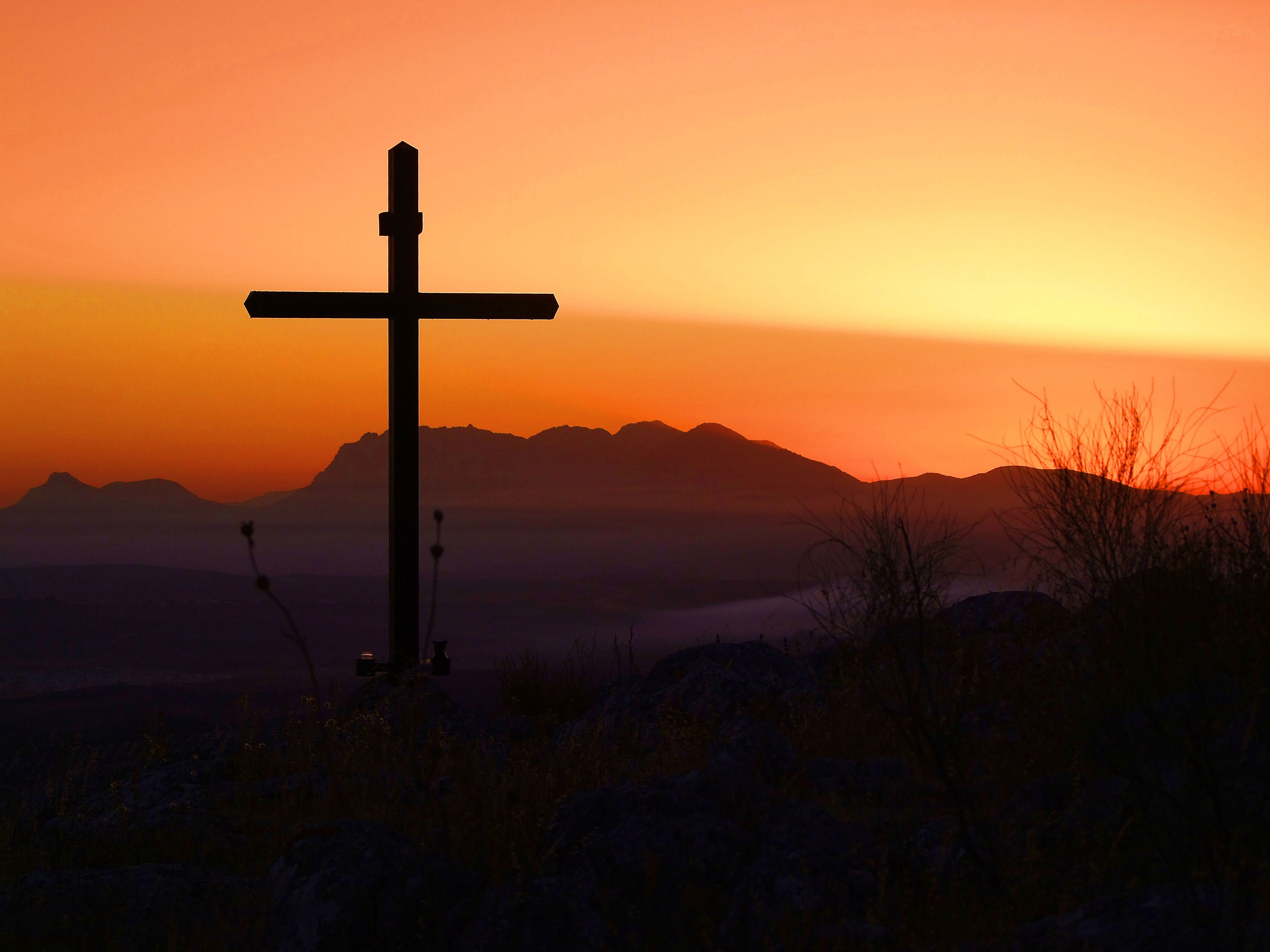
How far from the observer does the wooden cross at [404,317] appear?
9977 millimetres

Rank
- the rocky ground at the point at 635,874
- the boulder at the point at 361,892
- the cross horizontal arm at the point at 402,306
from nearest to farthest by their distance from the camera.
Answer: the rocky ground at the point at 635,874, the boulder at the point at 361,892, the cross horizontal arm at the point at 402,306

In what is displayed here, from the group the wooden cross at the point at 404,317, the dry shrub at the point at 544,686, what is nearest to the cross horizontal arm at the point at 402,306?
the wooden cross at the point at 404,317

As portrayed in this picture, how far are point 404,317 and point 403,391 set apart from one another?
69 centimetres

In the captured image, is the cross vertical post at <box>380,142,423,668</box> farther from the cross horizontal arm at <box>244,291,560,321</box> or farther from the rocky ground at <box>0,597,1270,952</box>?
the rocky ground at <box>0,597,1270,952</box>

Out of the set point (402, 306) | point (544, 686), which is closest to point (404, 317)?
point (402, 306)

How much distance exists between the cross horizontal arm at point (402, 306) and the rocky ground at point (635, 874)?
4.93 m

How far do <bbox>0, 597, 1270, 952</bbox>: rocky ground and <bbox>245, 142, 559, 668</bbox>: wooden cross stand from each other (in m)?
3.81

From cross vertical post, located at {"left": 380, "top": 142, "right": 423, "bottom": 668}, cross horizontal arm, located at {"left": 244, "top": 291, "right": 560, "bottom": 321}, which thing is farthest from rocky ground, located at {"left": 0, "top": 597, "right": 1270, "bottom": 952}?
cross horizontal arm, located at {"left": 244, "top": 291, "right": 560, "bottom": 321}

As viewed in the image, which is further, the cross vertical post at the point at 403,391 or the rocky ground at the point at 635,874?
the cross vertical post at the point at 403,391

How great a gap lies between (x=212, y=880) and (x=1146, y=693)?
4.60 metres

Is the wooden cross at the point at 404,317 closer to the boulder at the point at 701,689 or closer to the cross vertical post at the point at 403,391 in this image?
the cross vertical post at the point at 403,391

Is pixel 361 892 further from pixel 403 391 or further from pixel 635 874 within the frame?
pixel 403 391

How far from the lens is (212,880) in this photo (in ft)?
16.4

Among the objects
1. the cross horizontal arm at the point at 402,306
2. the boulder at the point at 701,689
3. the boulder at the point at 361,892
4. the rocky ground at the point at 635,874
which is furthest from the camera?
the cross horizontal arm at the point at 402,306
